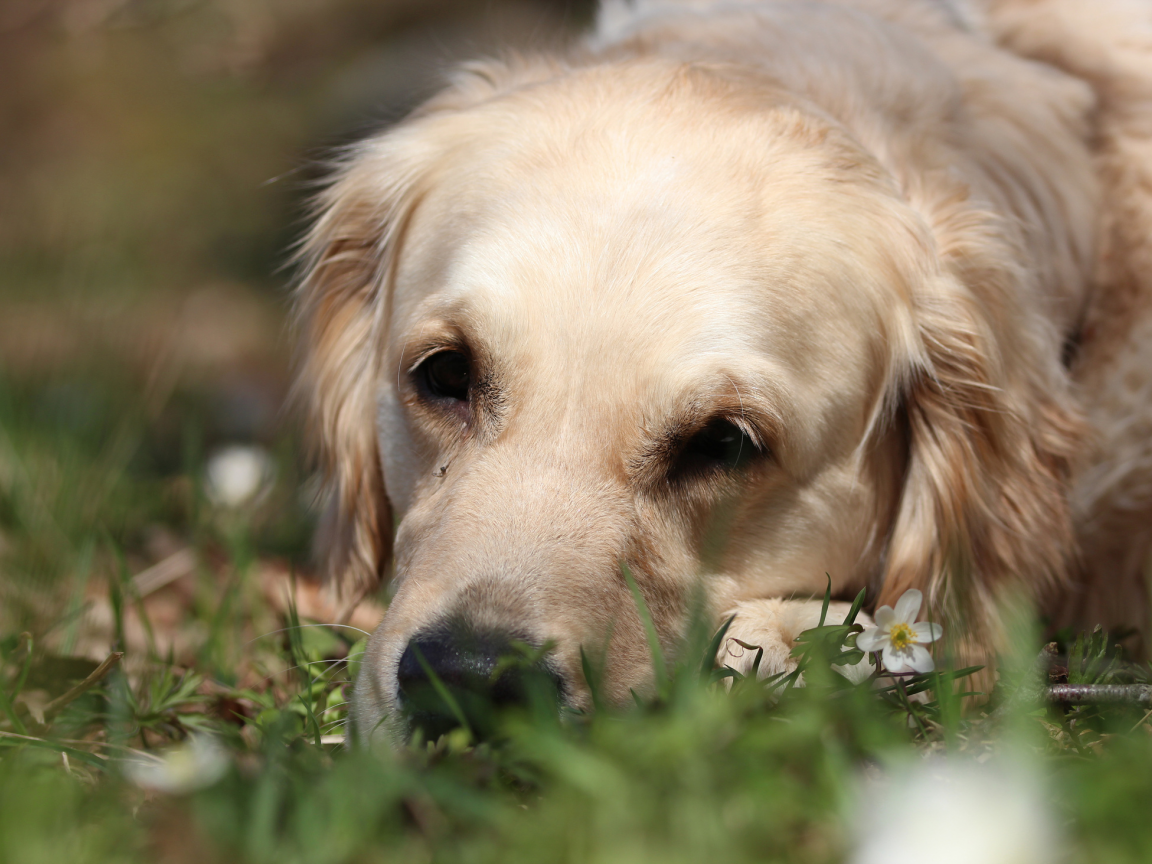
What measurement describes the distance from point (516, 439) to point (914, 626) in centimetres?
81

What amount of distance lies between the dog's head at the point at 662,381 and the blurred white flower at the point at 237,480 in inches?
25.0

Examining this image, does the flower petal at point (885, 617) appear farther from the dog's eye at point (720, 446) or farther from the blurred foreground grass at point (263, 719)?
the dog's eye at point (720, 446)

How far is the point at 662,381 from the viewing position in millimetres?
2055

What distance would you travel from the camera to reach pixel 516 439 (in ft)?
6.88

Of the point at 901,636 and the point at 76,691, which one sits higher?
the point at 901,636

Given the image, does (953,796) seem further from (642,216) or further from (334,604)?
(334,604)

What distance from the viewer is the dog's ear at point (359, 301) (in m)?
2.80

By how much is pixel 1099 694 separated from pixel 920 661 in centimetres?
28

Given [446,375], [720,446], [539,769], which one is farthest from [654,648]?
[446,375]

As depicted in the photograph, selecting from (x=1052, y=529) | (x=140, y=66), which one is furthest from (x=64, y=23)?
(x=1052, y=529)

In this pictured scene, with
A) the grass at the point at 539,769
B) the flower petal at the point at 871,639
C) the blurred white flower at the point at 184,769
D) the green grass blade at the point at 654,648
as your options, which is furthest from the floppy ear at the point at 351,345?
the flower petal at the point at 871,639

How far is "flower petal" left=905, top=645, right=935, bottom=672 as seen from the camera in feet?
6.00

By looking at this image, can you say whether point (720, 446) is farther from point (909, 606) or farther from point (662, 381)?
point (909, 606)

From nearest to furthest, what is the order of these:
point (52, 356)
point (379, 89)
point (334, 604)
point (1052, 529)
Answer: point (1052, 529)
point (334, 604)
point (52, 356)
point (379, 89)
